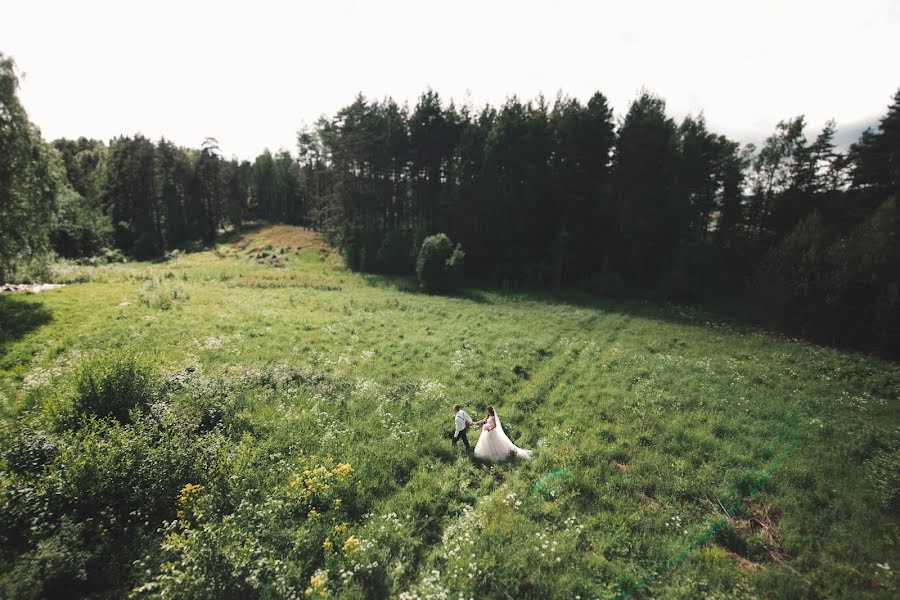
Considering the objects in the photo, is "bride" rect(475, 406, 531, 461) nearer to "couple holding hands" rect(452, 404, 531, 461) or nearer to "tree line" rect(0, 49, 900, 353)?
"couple holding hands" rect(452, 404, 531, 461)

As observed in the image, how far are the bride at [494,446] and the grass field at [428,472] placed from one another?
1.36 ft

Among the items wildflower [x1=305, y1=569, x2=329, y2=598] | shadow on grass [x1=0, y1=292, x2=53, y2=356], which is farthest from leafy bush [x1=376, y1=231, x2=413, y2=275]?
wildflower [x1=305, y1=569, x2=329, y2=598]

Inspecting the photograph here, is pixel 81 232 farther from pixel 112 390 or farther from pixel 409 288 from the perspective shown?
pixel 112 390

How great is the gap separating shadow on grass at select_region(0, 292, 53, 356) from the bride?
64.3ft

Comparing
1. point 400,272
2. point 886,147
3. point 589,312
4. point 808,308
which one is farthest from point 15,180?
point 886,147

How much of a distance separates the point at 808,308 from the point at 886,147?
2274cm

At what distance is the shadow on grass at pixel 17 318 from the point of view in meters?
15.5

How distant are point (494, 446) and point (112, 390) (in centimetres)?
1202

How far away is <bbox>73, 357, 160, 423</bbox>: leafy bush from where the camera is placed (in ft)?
33.8

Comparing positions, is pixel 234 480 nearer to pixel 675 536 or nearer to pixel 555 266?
pixel 675 536

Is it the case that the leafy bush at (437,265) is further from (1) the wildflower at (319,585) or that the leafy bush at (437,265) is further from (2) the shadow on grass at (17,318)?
(1) the wildflower at (319,585)

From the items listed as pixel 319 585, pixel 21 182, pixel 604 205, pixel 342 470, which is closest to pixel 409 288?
pixel 604 205

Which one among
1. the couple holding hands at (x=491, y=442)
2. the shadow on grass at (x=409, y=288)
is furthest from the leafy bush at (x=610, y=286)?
the couple holding hands at (x=491, y=442)

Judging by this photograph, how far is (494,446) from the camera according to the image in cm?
1094
